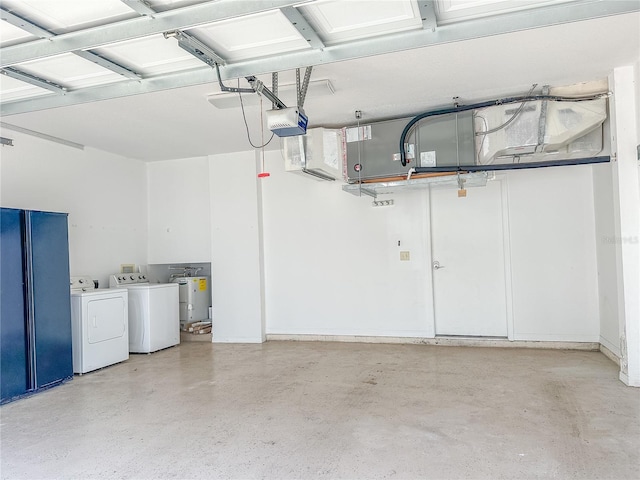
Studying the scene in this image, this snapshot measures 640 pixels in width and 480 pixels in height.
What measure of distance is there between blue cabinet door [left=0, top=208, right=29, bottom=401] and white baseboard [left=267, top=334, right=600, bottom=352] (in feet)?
9.92

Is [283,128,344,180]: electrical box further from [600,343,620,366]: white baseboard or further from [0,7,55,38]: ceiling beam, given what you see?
[600,343,620,366]: white baseboard

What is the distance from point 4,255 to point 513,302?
551cm

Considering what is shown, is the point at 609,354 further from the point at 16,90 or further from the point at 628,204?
the point at 16,90

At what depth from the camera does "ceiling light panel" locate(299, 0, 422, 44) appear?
2.32 meters

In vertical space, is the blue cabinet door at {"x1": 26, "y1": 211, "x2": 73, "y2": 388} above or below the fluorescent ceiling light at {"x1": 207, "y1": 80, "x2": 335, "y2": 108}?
below

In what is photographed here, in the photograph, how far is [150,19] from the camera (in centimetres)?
221

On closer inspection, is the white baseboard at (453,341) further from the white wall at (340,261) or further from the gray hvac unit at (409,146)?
the gray hvac unit at (409,146)

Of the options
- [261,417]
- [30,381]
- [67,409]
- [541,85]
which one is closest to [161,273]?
[30,381]

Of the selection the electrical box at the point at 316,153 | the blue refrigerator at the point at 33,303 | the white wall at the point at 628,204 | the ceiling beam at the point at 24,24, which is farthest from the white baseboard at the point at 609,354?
the blue refrigerator at the point at 33,303

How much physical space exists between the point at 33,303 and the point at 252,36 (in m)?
3.44

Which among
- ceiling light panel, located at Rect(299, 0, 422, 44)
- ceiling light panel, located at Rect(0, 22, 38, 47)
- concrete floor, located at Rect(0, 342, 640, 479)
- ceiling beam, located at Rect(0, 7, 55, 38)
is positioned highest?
ceiling light panel, located at Rect(299, 0, 422, 44)

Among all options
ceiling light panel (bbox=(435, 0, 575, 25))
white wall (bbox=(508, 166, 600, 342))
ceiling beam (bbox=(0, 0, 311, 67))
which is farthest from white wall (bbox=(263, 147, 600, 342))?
ceiling beam (bbox=(0, 0, 311, 67))

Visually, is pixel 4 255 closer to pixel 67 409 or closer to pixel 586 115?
pixel 67 409

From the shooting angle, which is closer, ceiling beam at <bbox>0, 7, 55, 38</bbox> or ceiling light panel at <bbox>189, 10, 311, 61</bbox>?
ceiling beam at <bbox>0, 7, 55, 38</bbox>
